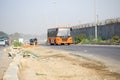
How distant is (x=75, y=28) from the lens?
86562mm

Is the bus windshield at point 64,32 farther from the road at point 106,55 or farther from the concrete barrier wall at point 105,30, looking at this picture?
the road at point 106,55

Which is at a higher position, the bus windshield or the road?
the bus windshield

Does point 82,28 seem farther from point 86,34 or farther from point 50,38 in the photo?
point 50,38

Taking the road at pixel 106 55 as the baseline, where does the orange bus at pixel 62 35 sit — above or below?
above

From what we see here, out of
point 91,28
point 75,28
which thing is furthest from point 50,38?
point 75,28

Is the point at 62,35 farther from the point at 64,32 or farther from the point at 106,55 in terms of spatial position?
the point at 106,55

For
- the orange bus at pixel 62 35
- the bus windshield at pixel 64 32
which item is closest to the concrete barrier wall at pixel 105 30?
the orange bus at pixel 62 35

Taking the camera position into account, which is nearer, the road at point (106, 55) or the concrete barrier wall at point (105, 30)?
the road at point (106, 55)

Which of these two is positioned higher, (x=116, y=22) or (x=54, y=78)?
(x=116, y=22)

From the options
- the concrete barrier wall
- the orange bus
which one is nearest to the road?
the orange bus

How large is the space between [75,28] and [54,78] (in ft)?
240

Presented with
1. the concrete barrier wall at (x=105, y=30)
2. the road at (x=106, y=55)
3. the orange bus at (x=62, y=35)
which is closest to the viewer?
the road at (x=106, y=55)

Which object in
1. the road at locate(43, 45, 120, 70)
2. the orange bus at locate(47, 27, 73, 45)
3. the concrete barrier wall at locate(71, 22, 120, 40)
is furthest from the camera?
the concrete barrier wall at locate(71, 22, 120, 40)

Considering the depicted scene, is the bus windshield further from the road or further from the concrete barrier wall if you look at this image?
the road
